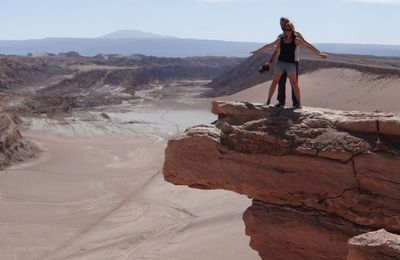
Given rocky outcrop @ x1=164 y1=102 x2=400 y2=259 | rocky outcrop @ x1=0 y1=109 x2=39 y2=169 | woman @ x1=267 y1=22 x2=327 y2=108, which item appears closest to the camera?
rocky outcrop @ x1=164 y1=102 x2=400 y2=259

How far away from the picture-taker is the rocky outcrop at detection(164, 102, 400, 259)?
7.00 meters

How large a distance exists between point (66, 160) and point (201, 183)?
19.1m

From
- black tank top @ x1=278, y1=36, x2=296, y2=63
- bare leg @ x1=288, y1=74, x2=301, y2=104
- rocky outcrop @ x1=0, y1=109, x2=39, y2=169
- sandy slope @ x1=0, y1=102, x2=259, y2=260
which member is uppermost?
black tank top @ x1=278, y1=36, x2=296, y2=63

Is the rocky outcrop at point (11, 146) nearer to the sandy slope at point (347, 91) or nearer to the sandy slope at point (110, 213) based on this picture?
the sandy slope at point (110, 213)

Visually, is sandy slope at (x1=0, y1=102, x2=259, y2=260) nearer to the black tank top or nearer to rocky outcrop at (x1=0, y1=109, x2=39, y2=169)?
rocky outcrop at (x1=0, y1=109, x2=39, y2=169)

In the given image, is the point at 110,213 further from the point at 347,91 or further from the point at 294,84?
the point at 347,91

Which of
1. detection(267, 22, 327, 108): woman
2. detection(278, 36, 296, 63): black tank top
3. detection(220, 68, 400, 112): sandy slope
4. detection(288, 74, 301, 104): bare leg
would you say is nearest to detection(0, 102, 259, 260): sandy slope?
detection(288, 74, 301, 104): bare leg

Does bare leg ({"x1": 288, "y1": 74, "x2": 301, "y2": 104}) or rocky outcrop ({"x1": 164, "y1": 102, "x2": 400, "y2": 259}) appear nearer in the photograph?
rocky outcrop ({"x1": 164, "y1": 102, "x2": 400, "y2": 259})

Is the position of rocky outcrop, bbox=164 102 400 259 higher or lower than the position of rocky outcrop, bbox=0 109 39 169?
higher

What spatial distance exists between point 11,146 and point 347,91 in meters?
21.5

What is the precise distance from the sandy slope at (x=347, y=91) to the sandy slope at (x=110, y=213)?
1325 cm

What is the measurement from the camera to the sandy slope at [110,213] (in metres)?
14.1

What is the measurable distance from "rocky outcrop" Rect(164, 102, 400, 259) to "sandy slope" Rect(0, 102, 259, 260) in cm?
406

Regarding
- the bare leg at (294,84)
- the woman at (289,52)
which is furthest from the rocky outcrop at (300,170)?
the woman at (289,52)
